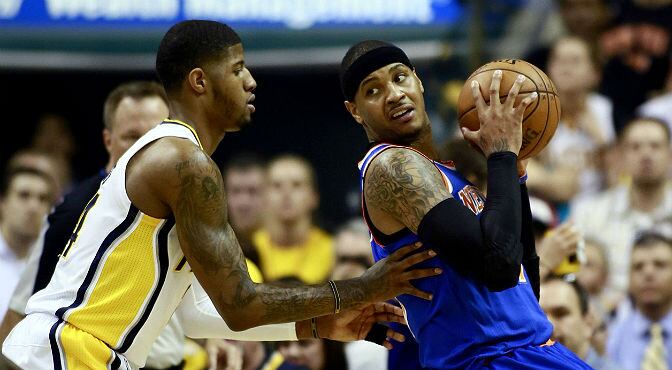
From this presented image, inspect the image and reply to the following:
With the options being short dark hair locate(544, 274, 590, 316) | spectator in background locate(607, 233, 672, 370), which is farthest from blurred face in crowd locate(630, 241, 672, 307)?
short dark hair locate(544, 274, 590, 316)

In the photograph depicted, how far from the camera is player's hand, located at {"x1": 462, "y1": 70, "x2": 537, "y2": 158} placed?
174 inches

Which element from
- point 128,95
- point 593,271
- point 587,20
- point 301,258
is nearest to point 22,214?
point 301,258

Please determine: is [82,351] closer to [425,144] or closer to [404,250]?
[404,250]

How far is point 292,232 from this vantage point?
385 inches

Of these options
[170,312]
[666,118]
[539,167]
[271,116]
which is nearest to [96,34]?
[271,116]

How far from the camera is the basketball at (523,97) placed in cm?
457

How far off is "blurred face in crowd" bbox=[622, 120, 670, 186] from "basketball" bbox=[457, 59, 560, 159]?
473cm

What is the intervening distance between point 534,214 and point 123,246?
10.1ft

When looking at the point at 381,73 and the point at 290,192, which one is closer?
the point at 381,73

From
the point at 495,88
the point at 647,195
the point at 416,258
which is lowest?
the point at 647,195

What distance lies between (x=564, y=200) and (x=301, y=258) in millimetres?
2337

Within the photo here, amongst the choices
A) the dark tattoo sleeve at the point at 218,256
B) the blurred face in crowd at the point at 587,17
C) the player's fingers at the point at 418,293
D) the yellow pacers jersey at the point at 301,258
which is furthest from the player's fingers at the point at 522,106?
the blurred face in crowd at the point at 587,17

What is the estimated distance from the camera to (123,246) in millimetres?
4395

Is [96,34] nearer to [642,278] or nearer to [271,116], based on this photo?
[271,116]
